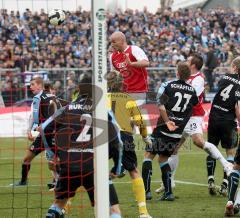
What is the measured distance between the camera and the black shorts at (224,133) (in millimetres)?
12836

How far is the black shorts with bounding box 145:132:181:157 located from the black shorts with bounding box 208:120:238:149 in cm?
108

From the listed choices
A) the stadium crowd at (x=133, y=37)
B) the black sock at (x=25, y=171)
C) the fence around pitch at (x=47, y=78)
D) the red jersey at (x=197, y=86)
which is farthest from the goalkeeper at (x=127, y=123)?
the stadium crowd at (x=133, y=37)

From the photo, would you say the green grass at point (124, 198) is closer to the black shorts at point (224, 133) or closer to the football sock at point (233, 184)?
the football sock at point (233, 184)

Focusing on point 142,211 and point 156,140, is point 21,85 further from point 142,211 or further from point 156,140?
point 142,211

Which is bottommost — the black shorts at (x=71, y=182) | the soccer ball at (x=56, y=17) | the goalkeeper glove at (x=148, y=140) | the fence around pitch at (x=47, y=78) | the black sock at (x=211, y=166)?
the fence around pitch at (x=47, y=78)

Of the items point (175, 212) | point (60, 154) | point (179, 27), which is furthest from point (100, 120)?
point (179, 27)

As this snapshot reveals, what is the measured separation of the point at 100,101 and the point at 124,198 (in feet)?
15.2

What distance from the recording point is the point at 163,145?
39.0 feet

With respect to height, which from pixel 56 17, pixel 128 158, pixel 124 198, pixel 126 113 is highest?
pixel 56 17

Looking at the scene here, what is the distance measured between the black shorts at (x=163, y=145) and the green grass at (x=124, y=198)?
78cm

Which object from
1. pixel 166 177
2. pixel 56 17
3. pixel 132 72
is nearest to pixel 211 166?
pixel 166 177

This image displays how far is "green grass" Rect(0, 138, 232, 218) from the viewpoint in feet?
35.3

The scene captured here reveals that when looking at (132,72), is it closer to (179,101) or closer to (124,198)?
(179,101)

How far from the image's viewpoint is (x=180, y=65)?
11.8 metres
